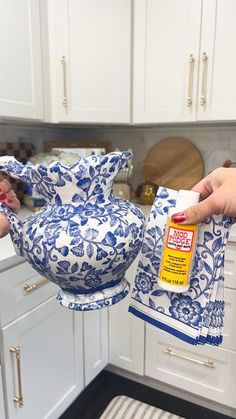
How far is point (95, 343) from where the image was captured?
1.44 metres

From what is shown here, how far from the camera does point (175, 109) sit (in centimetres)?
147

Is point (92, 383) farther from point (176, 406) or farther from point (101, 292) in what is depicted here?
point (101, 292)

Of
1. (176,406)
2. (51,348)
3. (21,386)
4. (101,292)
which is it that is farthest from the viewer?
(176,406)

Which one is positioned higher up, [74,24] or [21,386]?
[74,24]

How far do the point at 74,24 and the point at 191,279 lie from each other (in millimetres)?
1295

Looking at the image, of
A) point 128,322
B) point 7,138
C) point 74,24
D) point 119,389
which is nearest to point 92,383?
point 119,389

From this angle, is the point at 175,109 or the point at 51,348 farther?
the point at 175,109

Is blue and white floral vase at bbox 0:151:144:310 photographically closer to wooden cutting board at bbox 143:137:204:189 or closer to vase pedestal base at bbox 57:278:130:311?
vase pedestal base at bbox 57:278:130:311

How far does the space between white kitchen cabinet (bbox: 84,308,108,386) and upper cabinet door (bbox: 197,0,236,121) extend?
3.30ft

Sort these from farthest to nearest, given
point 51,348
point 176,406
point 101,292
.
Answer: point 176,406 < point 51,348 < point 101,292

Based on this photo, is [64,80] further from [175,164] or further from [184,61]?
[175,164]

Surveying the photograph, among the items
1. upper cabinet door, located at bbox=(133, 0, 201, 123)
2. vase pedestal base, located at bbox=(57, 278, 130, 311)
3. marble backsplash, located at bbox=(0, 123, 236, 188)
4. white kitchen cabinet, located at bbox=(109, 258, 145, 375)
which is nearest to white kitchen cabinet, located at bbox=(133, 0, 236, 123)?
upper cabinet door, located at bbox=(133, 0, 201, 123)

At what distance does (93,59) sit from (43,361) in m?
1.25

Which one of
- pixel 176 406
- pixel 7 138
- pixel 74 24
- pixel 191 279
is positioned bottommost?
pixel 176 406
